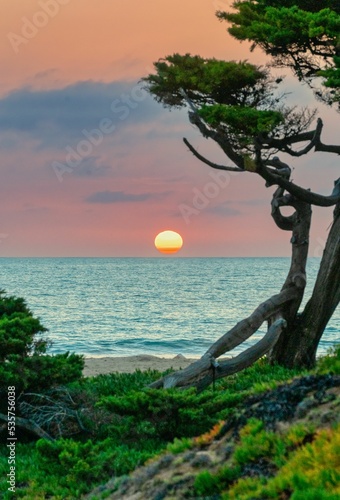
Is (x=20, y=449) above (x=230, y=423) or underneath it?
underneath

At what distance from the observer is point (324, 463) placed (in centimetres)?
567

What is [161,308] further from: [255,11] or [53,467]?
[53,467]

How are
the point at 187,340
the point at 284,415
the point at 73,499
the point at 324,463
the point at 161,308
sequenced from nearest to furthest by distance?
the point at 324,463
the point at 284,415
the point at 73,499
the point at 187,340
the point at 161,308

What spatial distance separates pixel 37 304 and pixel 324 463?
66.7m

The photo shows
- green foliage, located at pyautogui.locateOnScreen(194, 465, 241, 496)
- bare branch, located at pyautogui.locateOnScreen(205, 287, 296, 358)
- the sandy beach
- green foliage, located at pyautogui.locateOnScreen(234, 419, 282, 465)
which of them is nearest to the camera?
green foliage, located at pyautogui.locateOnScreen(194, 465, 241, 496)

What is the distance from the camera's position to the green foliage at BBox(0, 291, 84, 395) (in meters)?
11.6

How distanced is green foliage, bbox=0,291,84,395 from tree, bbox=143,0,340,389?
228cm

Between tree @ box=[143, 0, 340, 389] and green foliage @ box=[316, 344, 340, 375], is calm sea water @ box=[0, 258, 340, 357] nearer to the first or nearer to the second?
tree @ box=[143, 0, 340, 389]

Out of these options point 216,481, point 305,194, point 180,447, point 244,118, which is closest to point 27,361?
point 180,447

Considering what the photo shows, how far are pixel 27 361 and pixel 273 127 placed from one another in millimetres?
7128

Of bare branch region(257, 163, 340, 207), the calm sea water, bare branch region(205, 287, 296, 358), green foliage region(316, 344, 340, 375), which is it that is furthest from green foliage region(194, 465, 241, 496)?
the calm sea water

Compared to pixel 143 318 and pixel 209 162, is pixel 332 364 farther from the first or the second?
pixel 143 318

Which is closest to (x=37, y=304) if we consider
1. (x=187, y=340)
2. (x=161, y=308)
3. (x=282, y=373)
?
(x=161, y=308)

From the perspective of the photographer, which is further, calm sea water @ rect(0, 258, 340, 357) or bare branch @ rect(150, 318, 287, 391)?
calm sea water @ rect(0, 258, 340, 357)
